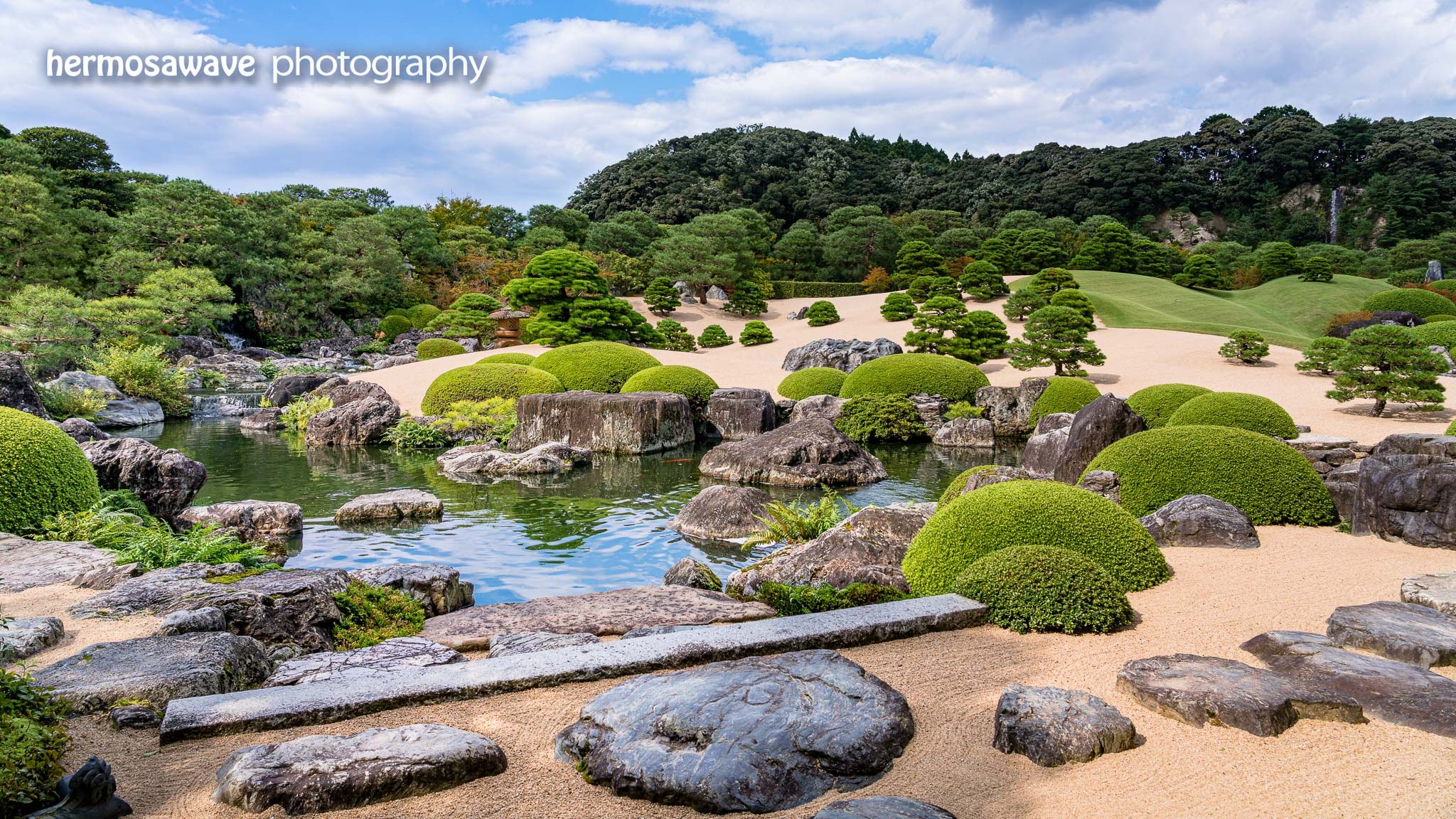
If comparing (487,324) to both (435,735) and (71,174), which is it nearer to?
(71,174)

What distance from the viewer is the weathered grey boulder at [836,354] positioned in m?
24.5

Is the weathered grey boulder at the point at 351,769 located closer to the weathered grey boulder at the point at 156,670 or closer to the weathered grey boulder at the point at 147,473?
the weathered grey boulder at the point at 156,670

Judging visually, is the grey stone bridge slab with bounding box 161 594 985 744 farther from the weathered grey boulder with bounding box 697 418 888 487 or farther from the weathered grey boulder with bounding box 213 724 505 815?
the weathered grey boulder with bounding box 697 418 888 487

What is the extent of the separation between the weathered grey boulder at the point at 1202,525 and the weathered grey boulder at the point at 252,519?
8.76m

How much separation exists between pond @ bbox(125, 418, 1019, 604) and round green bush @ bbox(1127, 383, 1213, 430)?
2495 mm

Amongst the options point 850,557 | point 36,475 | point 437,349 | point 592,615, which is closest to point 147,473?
point 36,475

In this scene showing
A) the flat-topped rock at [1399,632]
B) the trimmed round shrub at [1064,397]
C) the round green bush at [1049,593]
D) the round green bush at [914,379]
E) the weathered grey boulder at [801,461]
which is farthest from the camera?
the round green bush at [914,379]

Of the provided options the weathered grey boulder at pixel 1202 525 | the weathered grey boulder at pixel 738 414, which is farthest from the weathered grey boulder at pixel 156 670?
the weathered grey boulder at pixel 738 414

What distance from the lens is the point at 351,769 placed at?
276 centimetres

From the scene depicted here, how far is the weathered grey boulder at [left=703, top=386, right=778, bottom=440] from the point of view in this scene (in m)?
17.1

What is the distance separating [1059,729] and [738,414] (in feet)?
45.9

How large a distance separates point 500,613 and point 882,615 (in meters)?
2.86

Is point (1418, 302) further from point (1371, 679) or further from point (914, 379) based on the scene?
point (1371, 679)

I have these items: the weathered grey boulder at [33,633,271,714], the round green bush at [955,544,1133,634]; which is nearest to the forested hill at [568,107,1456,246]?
the round green bush at [955,544,1133,634]
